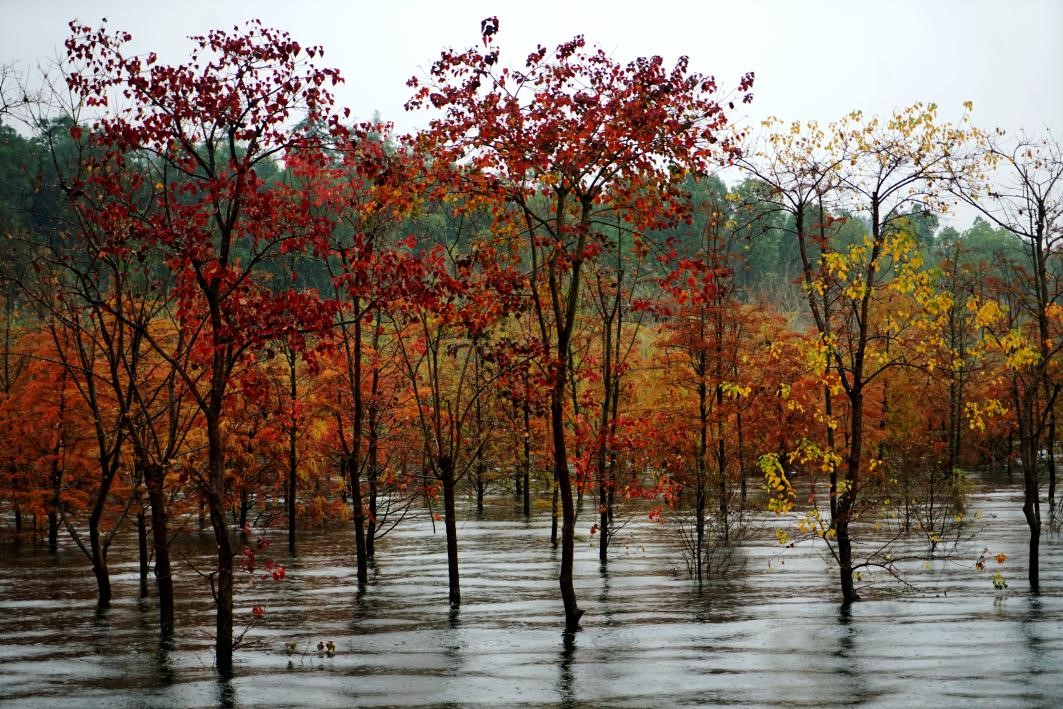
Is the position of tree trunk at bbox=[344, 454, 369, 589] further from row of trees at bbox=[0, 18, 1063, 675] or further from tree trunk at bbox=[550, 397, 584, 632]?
tree trunk at bbox=[550, 397, 584, 632]

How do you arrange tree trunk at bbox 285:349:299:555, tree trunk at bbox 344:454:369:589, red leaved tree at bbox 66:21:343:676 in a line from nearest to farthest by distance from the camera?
red leaved tree at bbox 66:21:343:676 < tree trunk at bbox 344:454:369:589 < tree trunk at bbox 285:349:299:555

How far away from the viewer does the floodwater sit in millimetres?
15492

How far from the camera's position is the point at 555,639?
19.8 m

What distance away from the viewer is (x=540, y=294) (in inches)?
827

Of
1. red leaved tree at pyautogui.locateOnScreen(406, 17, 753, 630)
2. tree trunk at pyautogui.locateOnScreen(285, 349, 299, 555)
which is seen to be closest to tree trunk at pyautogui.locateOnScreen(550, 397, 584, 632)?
red leaved tree at pyautogui.locateOnScreen(406, 17, 753, 630)

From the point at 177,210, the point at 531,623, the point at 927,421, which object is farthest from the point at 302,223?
the point at 927,421

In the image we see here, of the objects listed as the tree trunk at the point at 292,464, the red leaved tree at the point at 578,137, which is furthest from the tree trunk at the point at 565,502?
the tree trunk at the point at 292,464

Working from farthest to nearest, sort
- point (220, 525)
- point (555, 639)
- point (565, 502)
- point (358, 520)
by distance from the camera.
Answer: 1. point (358, 520)
2. point (555, 639)
3. point (565, 502)
4. point (220, 525)

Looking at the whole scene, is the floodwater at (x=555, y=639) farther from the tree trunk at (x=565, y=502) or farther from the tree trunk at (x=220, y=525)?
the tree trunk at (x=220, y=525)

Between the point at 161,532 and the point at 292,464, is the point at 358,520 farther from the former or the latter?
the point at 161,532

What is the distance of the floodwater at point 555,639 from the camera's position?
50.8 ft

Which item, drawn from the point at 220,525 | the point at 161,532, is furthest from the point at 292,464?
the point at 220,525

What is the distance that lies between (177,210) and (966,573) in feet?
68.8

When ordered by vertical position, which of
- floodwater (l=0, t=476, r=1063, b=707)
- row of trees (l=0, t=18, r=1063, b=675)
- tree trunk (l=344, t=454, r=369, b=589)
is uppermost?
row of trees (l=0, t=18, r=1063, b=675)
